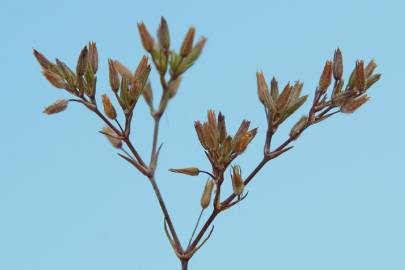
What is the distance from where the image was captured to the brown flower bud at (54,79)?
133 inches

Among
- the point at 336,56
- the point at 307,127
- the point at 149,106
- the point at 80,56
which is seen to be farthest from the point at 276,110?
the point at 80,56

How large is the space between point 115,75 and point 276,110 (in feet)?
2.46

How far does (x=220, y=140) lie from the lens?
335cm

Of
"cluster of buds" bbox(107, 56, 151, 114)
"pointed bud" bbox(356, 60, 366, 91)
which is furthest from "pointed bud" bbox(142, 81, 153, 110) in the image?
"pointed bud" bbox(356, 60, 366, 91)

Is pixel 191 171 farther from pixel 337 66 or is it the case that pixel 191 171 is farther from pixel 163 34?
pixel 337 66

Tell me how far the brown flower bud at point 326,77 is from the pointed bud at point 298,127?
169 mm

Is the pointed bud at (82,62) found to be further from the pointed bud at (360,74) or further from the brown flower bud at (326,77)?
the pointed bud at (360,74)

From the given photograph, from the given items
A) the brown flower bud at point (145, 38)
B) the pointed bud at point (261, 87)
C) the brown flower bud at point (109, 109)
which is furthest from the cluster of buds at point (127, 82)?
the pointed bud at point (261, 87)

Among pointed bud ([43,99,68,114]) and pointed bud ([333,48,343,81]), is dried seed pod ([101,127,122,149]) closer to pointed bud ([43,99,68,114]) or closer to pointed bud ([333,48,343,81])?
pointed bud ([43,99,68,114])

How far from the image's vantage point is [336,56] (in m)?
3.61

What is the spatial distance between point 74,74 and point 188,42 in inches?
26.4

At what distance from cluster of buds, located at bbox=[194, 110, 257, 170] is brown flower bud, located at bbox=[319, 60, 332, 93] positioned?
1.43ft

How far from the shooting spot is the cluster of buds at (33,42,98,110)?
337 cm

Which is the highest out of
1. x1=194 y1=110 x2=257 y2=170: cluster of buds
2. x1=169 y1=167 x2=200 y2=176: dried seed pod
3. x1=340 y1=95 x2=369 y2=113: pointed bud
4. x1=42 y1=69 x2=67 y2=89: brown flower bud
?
x1=42 y1=69 x2=67 y2=89: brown flower bud
